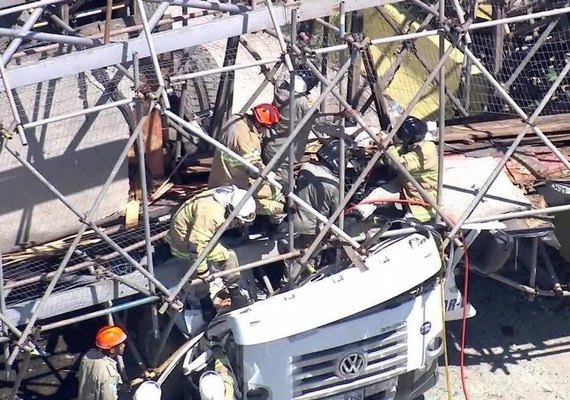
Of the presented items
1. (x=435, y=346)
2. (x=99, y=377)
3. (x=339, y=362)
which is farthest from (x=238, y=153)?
(x=435, y=346)

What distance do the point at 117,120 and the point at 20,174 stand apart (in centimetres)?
104

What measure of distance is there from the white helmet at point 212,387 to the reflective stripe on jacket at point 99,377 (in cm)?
90

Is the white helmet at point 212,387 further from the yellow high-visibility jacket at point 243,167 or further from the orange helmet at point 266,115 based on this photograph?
the orange helmet at point 266,115

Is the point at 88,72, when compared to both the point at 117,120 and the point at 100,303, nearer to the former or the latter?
the point at 117,120

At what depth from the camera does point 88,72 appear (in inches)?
424

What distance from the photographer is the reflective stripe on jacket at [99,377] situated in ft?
34.5

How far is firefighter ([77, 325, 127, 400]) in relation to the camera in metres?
10.5

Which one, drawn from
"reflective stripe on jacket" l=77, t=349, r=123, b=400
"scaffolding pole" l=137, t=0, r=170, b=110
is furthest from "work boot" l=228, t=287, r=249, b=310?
"scaffolding pole" l=137, t=0, r=170, b=110

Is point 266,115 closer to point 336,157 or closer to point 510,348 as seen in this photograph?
point 336,157

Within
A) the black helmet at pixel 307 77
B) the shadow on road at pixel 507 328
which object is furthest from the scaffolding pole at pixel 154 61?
the shadow on road at pixel 507 328

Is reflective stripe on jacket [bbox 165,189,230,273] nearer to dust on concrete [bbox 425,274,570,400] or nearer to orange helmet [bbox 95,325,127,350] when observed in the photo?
orange helmet [bbox 95,325,127,350]

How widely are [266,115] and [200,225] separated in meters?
1.35

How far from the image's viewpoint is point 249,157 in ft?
36.1

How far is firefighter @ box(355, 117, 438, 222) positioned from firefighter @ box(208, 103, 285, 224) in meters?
0.87
